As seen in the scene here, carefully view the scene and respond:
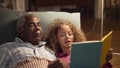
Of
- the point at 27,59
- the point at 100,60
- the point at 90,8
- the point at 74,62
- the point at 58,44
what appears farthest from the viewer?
the point at 90,8

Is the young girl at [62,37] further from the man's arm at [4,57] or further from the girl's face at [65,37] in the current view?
the man's arm at [4,57]

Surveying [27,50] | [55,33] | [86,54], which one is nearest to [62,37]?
[55,33]

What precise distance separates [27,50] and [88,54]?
0.52 meters

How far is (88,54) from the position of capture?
1.52m

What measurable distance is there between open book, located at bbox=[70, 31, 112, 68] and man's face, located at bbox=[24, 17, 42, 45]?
490 millimetres

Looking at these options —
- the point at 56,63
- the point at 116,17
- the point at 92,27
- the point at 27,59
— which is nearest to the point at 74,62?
the point at 56,63

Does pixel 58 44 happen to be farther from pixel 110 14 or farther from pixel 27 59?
pixel 110 14

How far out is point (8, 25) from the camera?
6.95 feet

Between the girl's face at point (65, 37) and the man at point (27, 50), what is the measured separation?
0.10m

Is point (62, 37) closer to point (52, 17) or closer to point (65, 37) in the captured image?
point (65, 37)

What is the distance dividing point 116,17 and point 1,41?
3.83 metres

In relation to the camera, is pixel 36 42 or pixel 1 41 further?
pixel 1 41

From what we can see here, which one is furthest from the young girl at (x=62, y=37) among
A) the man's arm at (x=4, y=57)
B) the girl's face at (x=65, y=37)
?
the man's arm at (x=4, y=57)

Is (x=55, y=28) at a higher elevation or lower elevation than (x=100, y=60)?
higher
